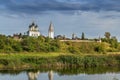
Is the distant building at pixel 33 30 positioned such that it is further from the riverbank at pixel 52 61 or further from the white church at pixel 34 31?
the riverbank at pixel 52 61

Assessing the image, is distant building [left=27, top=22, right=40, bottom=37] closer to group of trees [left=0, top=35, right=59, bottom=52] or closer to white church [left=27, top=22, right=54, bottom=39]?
white church [left=27, top=22, right=54, bottom=39]

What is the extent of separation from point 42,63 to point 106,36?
192 feet

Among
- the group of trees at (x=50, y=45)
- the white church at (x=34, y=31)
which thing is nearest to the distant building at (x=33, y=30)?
the white church at (x=34, y=31)

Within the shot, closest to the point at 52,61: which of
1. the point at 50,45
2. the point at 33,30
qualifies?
the point at 50,45

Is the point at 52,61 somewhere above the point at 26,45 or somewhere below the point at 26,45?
below

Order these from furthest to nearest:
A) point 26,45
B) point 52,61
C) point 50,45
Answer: point 50,45 → point 26,45 → point 52,61

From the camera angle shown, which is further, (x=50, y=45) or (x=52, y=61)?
(x=50, y=45)

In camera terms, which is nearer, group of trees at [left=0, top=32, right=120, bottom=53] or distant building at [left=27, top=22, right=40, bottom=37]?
group of trees at [left=0, top=32, right=120, bottom=53]

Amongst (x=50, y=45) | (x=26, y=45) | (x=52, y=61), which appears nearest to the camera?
(x=52, y=61)

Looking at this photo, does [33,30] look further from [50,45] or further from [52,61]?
[52,61]

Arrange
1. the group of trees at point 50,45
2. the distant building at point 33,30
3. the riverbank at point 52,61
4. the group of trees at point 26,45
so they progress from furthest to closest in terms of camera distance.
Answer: the distant building at point 33,30
the group of trees at point 50,45
the group of trees at point 26,45
the riverbank at point 52,61

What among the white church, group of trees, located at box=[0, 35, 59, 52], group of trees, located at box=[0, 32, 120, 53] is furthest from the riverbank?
the white church

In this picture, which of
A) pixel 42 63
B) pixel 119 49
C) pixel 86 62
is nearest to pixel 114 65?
pixel 86 62

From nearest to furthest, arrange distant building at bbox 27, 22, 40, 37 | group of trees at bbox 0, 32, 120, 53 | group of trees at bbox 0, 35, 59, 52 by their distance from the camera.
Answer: group of trees at bbox 0, 35, 59, 52, group of trees at bbox 0, 32, 120, 53, distant building at bbox 27, 22, 40, 37
